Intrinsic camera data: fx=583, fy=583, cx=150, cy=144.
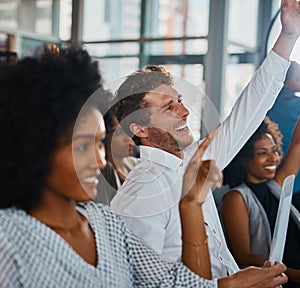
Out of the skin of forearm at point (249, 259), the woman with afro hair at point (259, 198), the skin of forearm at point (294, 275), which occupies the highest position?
the woman with afro hair at point (259, 198)

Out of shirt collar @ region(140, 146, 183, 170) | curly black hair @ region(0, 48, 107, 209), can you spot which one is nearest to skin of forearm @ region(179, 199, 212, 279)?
curly black hair @ region(0, 48, 107, 209)

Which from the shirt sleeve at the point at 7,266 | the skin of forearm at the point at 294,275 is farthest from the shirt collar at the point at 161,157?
the shirt sleeve at the point at 7,266

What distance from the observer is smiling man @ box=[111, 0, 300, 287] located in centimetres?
166

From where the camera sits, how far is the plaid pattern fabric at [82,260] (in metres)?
0.98

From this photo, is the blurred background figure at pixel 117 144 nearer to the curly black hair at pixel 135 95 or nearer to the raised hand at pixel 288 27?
the curly black hair at pixel 135 95

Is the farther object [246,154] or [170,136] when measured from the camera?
[246,154]

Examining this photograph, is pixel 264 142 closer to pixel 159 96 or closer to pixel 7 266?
pixel 159 96

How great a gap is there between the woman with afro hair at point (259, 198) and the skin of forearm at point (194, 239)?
3.65ft

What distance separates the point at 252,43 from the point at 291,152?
3.94m

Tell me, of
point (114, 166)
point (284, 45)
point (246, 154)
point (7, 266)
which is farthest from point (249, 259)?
point (7, 266)

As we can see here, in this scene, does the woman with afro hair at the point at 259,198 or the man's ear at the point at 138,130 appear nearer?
the man's ear at the point at 138,130

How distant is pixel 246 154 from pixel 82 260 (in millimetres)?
1553

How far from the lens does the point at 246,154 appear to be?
248 centimetres

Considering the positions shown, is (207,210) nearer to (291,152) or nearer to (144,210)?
(144,210)
